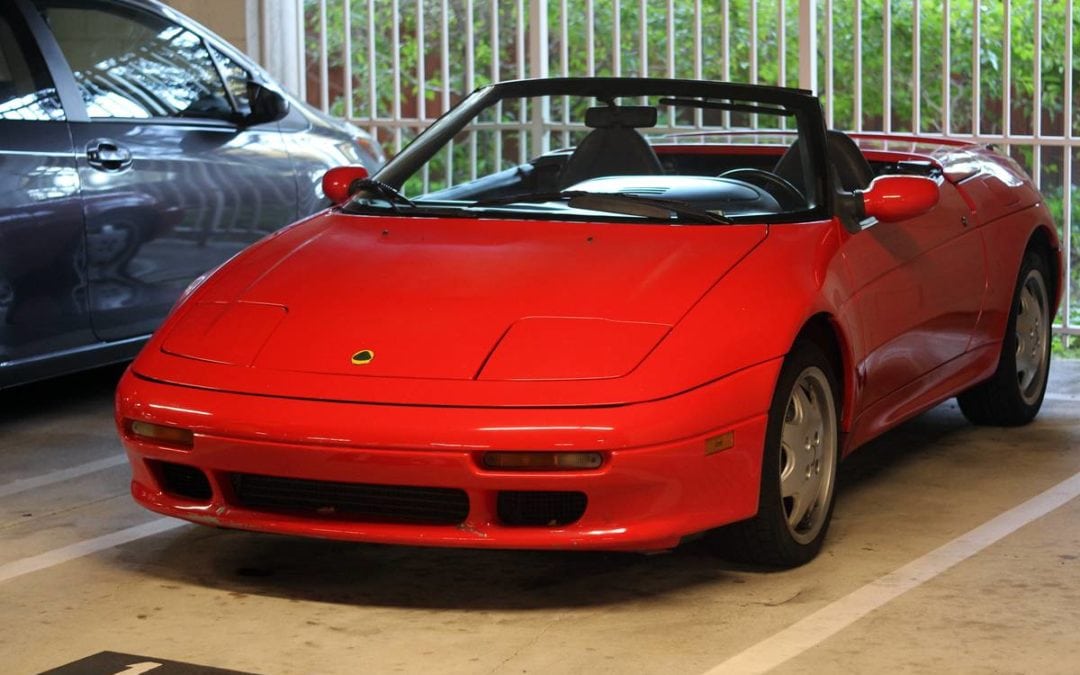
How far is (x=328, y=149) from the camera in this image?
770 centimetres

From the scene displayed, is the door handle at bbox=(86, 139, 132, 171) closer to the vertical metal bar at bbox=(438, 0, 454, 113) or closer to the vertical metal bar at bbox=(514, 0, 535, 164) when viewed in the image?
A: the vertical metal bar at bbox=(514, 0, 535, 164)

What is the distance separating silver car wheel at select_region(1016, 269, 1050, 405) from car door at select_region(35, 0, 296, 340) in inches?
114

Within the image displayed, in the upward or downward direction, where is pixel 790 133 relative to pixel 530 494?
upward

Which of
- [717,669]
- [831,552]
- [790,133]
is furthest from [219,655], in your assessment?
[790,133]

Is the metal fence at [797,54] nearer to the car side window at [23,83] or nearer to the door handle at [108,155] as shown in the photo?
the door handle at [108,155]

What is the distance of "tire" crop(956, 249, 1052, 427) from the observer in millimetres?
6281

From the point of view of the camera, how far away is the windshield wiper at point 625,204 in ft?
16.1

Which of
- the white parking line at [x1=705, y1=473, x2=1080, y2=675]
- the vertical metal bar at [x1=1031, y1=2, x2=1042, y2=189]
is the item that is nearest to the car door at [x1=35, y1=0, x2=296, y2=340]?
the white parking line at [x1=705, y1=473, x2=1080, y2=675]

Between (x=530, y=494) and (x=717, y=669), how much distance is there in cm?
60

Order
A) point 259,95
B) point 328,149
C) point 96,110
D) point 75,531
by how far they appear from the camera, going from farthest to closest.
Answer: point 328,149
point 259,95
point 96,110
point 75,531

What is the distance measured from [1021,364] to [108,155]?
10.8ft

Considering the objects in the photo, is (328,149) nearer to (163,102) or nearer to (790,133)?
(163,102)

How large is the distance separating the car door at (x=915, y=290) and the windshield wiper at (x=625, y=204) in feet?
1.34

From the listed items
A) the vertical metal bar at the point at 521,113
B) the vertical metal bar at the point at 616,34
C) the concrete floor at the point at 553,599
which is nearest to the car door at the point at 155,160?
the vertical metal bar at the point at 521,113
